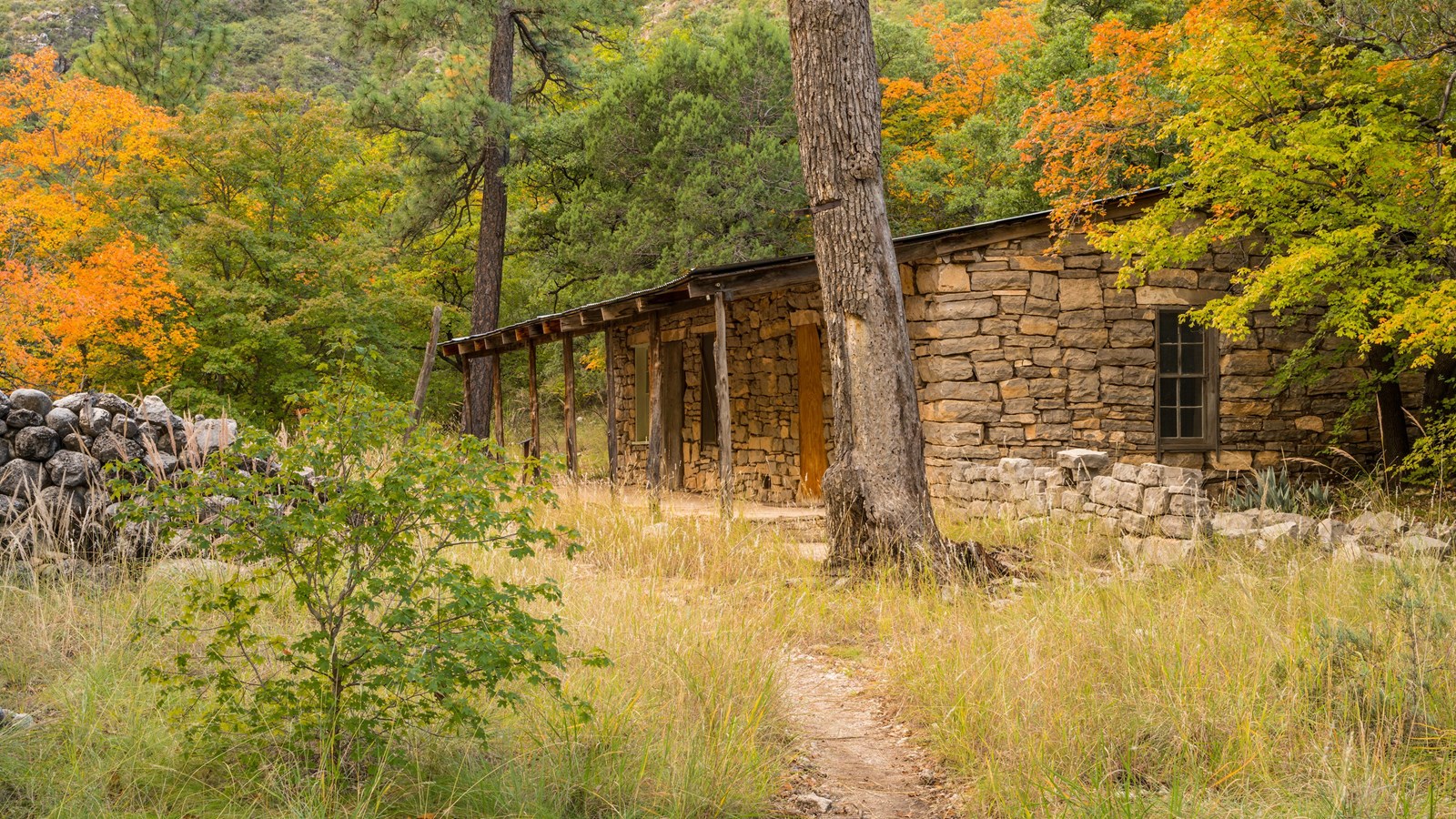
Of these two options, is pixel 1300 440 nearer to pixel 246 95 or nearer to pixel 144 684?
pixel 144 684

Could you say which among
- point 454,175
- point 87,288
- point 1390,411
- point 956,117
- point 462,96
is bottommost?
point 1390,411

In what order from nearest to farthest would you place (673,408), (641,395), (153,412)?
(153,412) < (673,408) < (641,395)

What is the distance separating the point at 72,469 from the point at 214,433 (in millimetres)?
1017

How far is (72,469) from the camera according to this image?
6559 millimetres

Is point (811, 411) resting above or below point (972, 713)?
above

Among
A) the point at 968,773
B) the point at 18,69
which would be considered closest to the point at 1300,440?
the point at 968,773

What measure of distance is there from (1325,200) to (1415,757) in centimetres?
642

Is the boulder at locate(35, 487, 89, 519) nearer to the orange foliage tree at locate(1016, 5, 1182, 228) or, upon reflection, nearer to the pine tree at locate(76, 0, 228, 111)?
the orange foliage tree at locate(1016, 5, 1182, 228)

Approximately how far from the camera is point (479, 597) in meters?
3.46

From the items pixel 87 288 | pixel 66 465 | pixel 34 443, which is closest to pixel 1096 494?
pixel 66 465

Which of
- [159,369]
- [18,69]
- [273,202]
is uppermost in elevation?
[18,69]

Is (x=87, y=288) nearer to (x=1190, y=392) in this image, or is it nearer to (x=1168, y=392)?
(x=1168, y=392)

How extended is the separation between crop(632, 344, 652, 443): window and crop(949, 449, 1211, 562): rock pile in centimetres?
581

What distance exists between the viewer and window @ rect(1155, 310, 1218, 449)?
38.0 ft
